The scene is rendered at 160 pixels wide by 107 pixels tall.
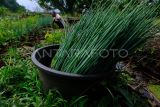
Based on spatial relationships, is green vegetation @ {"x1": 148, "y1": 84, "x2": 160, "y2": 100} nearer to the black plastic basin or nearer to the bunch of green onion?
the bunch of green onion

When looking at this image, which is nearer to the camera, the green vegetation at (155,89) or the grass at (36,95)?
the grass at (36,95)

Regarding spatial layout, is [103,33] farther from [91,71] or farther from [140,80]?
[140,80]

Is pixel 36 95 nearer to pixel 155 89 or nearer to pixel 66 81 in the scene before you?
pixel 66 81

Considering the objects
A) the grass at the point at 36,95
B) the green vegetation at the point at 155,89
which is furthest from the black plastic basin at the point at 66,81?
the green vegetation at the point at 155,89

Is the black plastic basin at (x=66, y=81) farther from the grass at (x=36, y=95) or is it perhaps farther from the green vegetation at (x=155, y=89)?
the green vegetation at (x=155, y=89)

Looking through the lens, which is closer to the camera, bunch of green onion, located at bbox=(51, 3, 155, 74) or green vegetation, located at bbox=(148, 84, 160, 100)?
bunch of green onion, located at bbox=(51, 3, 155, 74)

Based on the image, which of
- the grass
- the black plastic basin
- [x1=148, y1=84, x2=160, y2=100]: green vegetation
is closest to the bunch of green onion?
the black plastic basin

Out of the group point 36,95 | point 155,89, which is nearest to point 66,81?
point 36,95

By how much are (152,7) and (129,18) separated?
236 mm

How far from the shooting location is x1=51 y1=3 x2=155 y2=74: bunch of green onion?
2.33 m

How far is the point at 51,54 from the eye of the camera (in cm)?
288

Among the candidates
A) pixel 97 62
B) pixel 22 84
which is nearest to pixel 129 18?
pixel 97 62

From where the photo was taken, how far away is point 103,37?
7.65ft

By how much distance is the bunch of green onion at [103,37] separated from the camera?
91.7 inches
